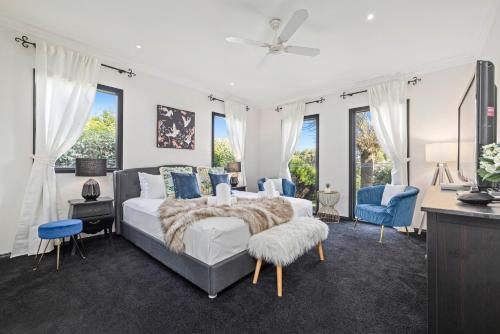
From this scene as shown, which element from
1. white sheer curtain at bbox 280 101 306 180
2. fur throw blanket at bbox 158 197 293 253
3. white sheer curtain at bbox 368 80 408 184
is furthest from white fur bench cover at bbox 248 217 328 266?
white sheer curtain at bbox 280 101 306 180

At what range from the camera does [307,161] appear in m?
5.46

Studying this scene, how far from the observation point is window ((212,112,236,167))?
5.28 meters

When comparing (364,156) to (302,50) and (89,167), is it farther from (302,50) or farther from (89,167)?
(89,167)

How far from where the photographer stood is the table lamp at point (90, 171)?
2.99 m

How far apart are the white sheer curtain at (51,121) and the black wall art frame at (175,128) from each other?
1172 mm

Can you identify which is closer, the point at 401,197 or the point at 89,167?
the point at 89,167

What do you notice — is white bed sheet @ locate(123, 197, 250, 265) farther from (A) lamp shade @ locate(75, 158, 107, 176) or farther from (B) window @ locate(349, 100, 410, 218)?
(B) window @ locate(349, 100, 410, 218)

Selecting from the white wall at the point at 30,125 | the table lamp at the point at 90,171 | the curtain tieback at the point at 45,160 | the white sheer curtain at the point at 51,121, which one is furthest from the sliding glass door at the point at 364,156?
the curtain tieback at the point at 45,160

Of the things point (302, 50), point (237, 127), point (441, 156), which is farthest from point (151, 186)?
point (441, 156)

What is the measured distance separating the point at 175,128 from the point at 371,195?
13.1 feet

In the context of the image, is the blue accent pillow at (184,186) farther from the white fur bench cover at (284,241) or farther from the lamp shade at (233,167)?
the white fur bench cover at (284,241)

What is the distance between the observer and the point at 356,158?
468 centimetres

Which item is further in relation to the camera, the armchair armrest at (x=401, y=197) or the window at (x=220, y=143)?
the window at (x=220, y=143)

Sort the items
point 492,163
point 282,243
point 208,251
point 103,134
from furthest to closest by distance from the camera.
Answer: point 103,134 < point 282,243 < point 208,251 < point 492,163
